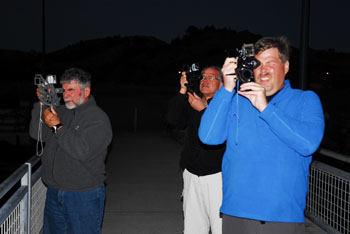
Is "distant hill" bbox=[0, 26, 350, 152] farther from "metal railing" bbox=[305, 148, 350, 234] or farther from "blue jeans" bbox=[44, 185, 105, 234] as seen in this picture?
"blue jeans" bbox=[44, 185, 105, 234]

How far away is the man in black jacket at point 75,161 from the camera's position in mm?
3289

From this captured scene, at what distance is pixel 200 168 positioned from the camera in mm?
3797

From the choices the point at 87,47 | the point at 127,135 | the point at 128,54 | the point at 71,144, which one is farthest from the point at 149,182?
the point at 87,47

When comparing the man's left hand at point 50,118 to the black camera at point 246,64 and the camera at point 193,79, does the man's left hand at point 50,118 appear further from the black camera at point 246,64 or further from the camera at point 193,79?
the black camera at point 246,64

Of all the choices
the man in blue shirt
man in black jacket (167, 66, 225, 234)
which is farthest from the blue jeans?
the man in blue shirt

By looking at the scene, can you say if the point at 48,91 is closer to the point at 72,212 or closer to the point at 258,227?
the point at 72,212

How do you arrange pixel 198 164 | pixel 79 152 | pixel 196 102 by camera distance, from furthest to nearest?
pixel 196 102
pixel 198 164
pixel 79 152

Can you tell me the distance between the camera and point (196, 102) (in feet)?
12.8

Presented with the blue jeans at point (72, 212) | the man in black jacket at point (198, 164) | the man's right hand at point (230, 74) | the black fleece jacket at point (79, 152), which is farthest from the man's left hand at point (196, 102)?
the man's right hand at point (230, 74)

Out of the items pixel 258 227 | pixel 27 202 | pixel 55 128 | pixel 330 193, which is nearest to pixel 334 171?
pixel 330 193

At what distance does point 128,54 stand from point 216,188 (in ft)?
400

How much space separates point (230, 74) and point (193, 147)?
1679mm

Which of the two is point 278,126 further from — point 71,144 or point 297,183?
point 71,144

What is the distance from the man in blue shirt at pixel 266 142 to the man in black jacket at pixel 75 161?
1278 millimetres
